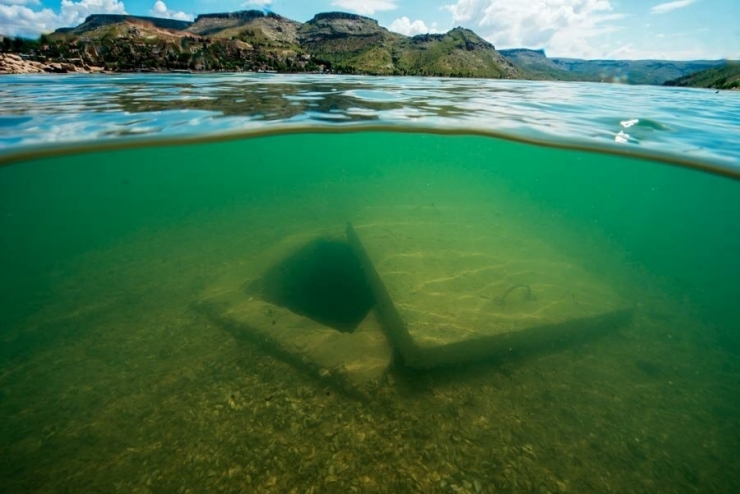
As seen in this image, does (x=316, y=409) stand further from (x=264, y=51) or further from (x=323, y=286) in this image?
(x=264, y=51)

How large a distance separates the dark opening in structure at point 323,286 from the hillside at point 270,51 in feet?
246

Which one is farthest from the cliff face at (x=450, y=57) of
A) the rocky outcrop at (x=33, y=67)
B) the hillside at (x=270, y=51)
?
the rocky outcrop at (x=33, y=67)

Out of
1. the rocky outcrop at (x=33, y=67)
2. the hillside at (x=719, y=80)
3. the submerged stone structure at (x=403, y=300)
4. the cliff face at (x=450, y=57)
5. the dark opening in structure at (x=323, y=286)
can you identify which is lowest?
the dark opening in structure at (x=323, y=286)

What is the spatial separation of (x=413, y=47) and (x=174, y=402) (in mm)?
190595

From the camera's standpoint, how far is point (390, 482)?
3.51 metres

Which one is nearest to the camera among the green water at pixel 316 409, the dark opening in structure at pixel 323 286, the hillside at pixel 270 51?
the green water at pixel 316 409

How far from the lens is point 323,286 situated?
840 cm

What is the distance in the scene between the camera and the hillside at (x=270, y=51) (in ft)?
237

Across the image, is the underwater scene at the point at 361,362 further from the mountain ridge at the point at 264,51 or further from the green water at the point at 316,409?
the mountain ridge at the point at 264,51

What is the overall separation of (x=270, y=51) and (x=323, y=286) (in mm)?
138516

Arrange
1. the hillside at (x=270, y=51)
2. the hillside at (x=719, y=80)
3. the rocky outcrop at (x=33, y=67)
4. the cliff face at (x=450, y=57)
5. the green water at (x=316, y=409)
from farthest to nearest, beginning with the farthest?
the cliff face at (x=450, y=57) → the hillside at (x=270, y=51) → the hillside at (x=719, y=80) → the rocky outcrop at (x=33, y=67) → the green water at (x=316, y=409)

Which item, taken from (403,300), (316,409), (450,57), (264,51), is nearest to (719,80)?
(450,57)

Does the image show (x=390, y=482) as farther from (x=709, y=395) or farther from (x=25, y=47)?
(x=25, y=47)

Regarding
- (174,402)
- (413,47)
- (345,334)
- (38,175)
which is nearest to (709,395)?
(345,334)
